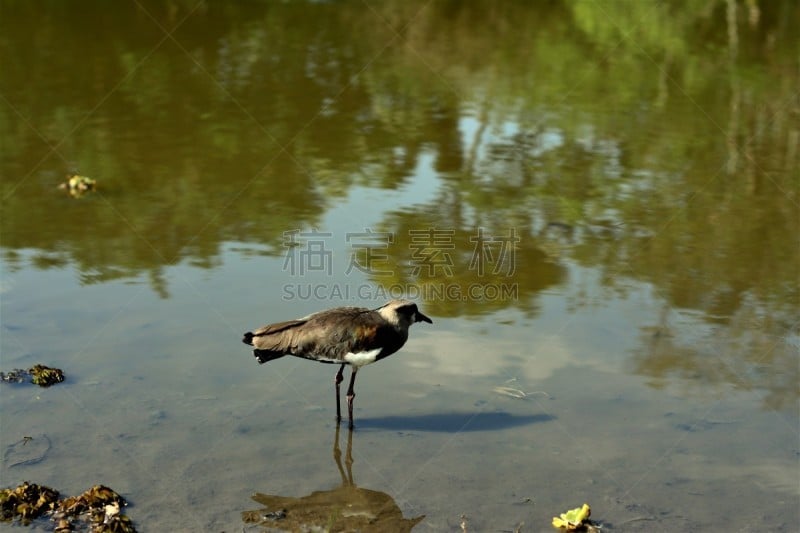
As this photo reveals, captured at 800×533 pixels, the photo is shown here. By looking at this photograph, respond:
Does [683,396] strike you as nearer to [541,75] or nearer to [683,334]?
[683,334]

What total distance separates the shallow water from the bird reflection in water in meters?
0.10

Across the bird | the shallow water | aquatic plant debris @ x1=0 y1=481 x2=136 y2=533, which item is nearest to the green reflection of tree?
Answer: the shallow water

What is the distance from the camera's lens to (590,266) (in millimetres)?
12398

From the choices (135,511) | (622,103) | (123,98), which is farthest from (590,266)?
(123,98)

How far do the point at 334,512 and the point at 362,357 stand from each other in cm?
159

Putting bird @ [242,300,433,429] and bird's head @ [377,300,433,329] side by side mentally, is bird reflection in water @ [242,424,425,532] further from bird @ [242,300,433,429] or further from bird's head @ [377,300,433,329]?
bird's head @ [377,300,433,329]

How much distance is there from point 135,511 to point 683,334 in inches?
226

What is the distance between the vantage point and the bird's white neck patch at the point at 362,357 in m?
8.89

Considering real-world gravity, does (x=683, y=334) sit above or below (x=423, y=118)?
below

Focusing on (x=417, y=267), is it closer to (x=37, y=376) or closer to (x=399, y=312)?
(x=399, y=312)

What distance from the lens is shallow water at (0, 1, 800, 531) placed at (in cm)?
823

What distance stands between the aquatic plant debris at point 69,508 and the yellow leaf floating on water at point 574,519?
292 centimetres

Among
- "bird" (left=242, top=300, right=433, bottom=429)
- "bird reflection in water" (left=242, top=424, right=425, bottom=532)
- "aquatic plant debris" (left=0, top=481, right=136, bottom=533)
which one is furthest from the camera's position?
"bird" (left=242, top=300, right=433, bottom=429)

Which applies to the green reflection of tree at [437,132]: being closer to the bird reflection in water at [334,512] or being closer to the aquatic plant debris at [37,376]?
the aquatic plant debris at [37,376]
